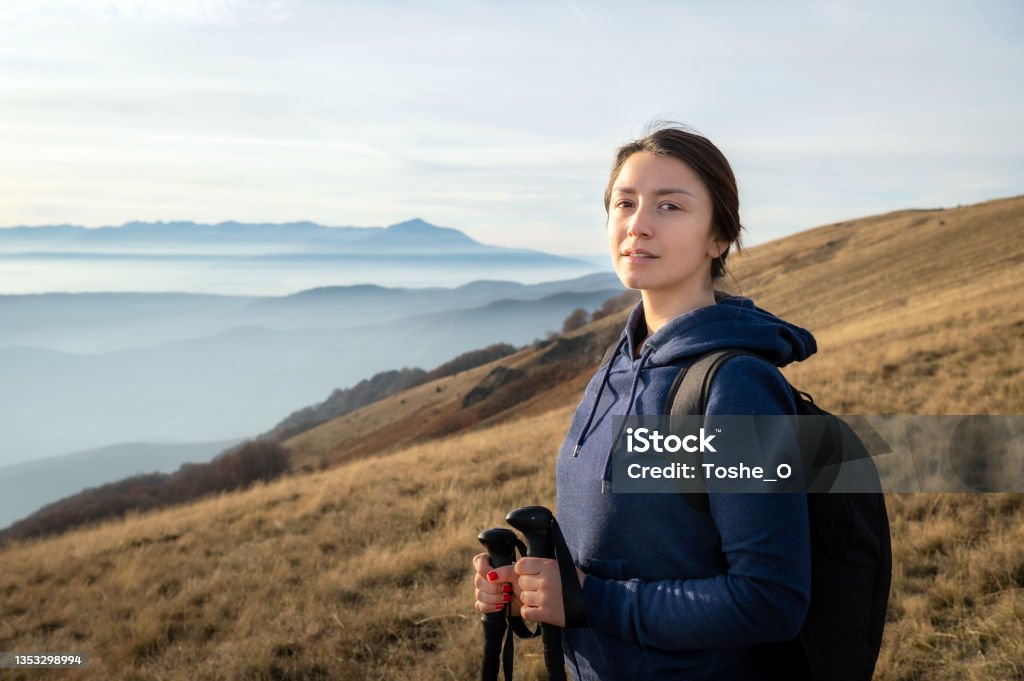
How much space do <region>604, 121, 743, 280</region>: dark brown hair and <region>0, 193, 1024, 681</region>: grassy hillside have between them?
1.50 metres

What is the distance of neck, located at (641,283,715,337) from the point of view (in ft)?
7.09

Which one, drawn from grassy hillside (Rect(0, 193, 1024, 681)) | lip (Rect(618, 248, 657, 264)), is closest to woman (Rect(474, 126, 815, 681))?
lip (Rect(618, 248, 657, 264))

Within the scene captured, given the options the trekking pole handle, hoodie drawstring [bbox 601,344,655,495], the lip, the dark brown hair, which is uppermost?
the dark brown hair

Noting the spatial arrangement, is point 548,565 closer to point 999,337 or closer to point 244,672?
point 244,672

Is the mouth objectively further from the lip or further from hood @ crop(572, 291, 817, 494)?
hood @ crop(572, 291, 817, 494)

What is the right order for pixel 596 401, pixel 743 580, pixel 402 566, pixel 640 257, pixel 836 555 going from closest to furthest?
pixel 743 580
pixel 836 555
pixel 640 257
pixel 596 401
pixel 402 566

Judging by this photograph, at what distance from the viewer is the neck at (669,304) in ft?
7.09

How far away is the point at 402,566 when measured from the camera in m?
6.46

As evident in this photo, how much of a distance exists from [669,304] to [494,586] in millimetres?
970

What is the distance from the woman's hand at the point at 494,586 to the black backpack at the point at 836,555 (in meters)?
0.57

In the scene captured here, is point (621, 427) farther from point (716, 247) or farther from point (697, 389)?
point (716, 247)

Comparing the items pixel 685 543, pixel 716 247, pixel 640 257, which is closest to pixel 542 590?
pixel 685 543

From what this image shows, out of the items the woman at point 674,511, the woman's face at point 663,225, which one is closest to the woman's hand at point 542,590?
the woman at point 674,511

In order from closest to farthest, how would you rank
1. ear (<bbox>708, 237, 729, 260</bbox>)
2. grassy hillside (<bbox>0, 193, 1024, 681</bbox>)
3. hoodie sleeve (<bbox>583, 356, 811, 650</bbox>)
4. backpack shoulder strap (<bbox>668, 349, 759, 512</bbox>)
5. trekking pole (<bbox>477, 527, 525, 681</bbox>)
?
hoodie sleeve (<bbox>583, 356, 811, 650</bbox>) → backpack shoulder strap (<bbox>668, 349, 759, 512</bbox>) → trekking pole (<bbox>477, 527, 525, 681</bbox>) → ear (<bbox>708, 237, 729, 260</bbox>) → grassy hillside (<bbox>0, 193, 1024, 681</bbox>)
